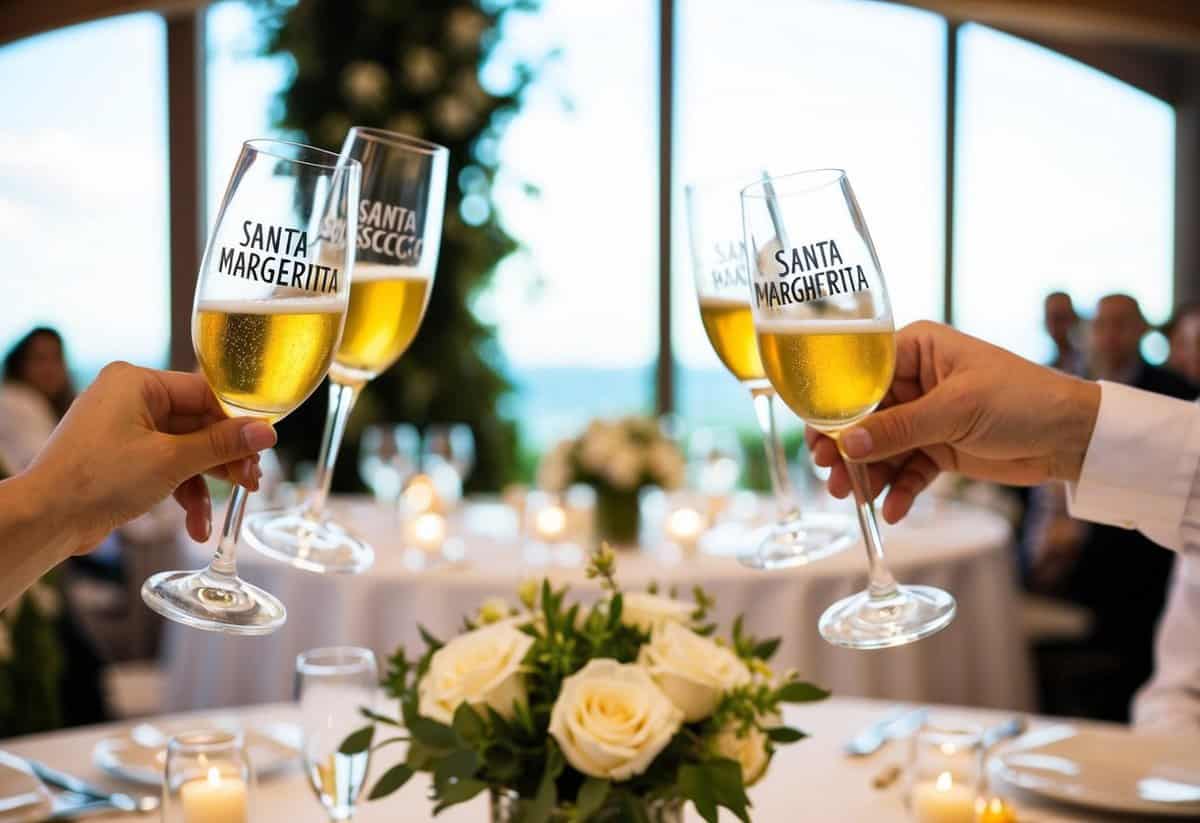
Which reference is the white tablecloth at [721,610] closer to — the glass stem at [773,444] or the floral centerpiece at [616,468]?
the floral centerpiece at [616,468]

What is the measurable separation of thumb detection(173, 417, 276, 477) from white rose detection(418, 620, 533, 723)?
23 centimetres

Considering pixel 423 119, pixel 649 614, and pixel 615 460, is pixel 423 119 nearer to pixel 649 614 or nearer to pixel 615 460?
pixel 615 460

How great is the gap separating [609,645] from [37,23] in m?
7.22

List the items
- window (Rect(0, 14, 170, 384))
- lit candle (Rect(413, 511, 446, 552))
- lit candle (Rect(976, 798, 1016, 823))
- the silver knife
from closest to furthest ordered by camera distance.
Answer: lit candle (Rect(976, 798, 1016, 823))
the silver knife
lit candle (Rect(413, 511, 446, 552))
window (Rect(0, 14, 170, 384))

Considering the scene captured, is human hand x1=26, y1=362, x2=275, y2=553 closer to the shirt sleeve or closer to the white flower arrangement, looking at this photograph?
the shirt sleeve

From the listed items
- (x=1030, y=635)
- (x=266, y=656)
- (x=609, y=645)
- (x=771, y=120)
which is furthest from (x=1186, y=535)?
(x=771, y=120)

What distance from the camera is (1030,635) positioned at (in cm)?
457

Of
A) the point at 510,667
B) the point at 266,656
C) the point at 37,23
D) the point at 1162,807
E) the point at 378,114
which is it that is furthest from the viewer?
the point at 37,23

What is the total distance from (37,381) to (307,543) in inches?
142

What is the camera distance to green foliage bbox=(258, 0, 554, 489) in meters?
6.43

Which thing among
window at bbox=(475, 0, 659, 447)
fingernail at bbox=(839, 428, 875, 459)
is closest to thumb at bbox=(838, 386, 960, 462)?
fingernail at bbox=(839, 428, 875, 459)

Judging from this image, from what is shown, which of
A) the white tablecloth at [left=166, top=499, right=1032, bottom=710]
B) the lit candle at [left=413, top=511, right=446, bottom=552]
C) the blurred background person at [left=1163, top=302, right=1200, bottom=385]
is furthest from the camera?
the blurred background person at [left=1163, top=302, right=1200, bottom=385]

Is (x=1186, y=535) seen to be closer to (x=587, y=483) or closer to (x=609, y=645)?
(x=609, y=645)

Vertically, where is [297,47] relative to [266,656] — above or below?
above
